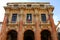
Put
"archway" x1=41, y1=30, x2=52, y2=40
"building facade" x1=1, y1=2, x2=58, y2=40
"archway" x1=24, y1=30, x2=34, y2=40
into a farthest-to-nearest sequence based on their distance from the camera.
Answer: "archway" x1=24, y1=30, x2=34, y2=40, "archway" x1=41, y1=30, x2=52, y2=40, "building facade" x1=1, y1=2, x2=58, y2=40

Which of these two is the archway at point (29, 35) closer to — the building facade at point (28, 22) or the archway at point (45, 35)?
the building facade at point (28, 22)

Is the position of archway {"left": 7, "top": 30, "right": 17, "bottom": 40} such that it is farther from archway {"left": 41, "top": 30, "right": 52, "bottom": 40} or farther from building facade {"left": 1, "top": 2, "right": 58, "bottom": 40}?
archway {"left": 41, "top": 30, "right": 52, "bottom": 40}

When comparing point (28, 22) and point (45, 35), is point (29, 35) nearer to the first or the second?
point (28, 22)

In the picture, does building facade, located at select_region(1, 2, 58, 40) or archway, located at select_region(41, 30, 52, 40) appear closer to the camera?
building facade, located at select_region(1, 2, 58, 40)

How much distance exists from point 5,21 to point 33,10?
6541 mm

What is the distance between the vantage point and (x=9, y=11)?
2745 cm

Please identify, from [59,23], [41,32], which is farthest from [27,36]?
[59,23]

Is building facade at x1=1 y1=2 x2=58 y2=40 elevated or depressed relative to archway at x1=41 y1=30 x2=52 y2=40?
elevated

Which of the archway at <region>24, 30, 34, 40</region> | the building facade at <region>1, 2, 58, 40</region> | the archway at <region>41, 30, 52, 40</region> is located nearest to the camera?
the building facade at <region>1, 2, 58, 40</region>

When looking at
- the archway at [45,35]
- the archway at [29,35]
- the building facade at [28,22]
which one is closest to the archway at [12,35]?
the building facade at [28,22]

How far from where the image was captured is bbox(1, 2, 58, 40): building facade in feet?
81.9

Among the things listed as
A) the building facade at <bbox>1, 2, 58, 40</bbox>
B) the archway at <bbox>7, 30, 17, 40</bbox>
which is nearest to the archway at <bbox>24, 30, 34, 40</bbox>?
the building facade at <bbox>1, 2, 58, 40</bbox>

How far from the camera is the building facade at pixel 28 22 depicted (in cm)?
2495

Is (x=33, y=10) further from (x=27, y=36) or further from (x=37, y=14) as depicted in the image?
(x=27, y=36)
